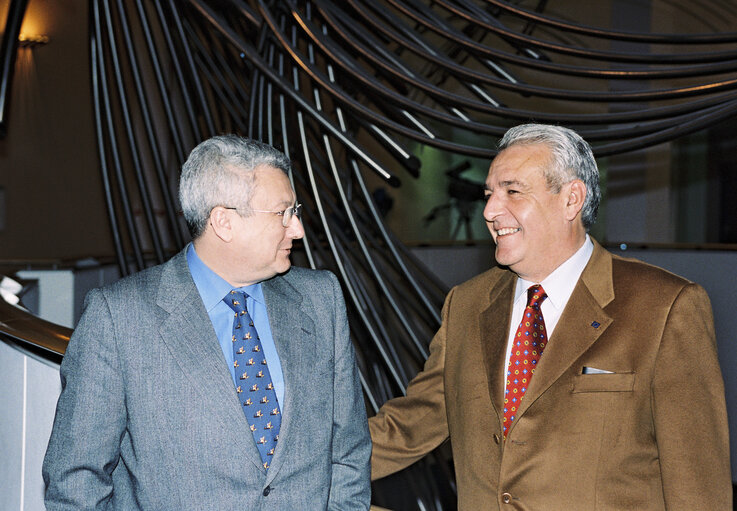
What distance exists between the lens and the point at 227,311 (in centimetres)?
138

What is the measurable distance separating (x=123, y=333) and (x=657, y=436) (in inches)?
35.1

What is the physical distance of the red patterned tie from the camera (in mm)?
1439

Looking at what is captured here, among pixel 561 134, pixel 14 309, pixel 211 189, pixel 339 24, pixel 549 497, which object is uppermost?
pixel 339 24

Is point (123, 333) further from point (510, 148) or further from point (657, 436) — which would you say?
point (657, 436)

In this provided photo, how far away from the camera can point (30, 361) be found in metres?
1.83

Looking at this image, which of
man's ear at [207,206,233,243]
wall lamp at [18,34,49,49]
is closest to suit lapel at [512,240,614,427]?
man's ear at [207,206,233,243]

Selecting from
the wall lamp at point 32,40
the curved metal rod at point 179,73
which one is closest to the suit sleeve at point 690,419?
the curved metal rod at point 179,73

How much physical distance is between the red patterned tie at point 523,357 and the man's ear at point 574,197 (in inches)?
7.5

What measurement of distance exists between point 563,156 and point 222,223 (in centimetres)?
63

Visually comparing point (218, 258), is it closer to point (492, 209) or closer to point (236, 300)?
→ point (236, 300)

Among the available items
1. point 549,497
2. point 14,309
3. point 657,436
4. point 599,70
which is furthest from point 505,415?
point 14,309

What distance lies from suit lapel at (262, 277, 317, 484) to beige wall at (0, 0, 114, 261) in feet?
16.7

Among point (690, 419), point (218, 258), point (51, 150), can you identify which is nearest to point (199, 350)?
point (218, 258)

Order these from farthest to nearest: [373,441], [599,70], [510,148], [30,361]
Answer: [599,70], [30,361], [373,441], [510,148]
